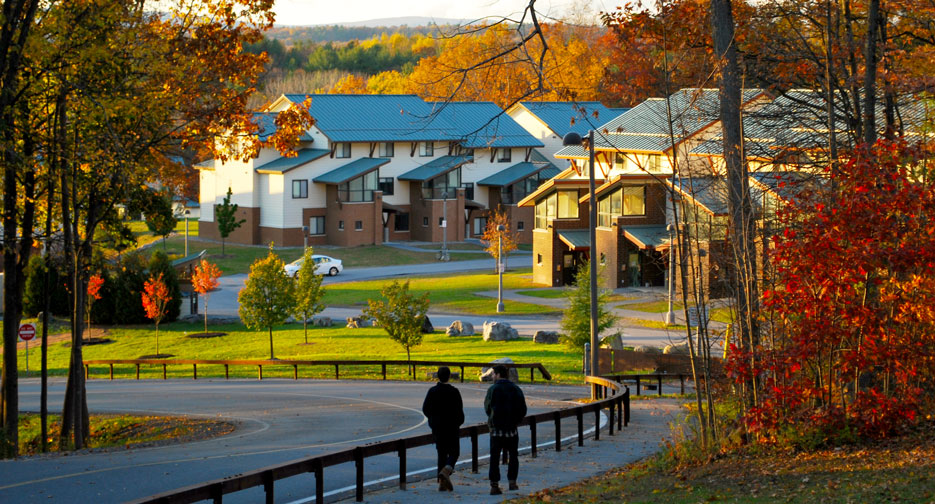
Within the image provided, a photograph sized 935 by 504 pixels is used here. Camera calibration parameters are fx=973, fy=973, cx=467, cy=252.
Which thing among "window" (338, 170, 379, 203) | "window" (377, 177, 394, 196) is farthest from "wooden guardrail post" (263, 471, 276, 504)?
"window" (377, 177, 394, 196)

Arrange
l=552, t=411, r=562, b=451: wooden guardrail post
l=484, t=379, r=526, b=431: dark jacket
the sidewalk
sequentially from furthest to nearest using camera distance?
l=552, t=411, r=562, b=451: wooden guardrail post, the sidewalk, l=484, t=379, r=526, b=431: dark jacket

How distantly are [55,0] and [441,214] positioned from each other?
2452 inches

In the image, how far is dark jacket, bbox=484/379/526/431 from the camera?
1143 centimetres

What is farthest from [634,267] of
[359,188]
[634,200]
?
[359,188]

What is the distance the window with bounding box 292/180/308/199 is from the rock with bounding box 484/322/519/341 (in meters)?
37.7

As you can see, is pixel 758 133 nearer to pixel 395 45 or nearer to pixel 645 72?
pixel 645 72

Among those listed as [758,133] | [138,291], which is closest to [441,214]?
[138,291]

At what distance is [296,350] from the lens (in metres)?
40.5

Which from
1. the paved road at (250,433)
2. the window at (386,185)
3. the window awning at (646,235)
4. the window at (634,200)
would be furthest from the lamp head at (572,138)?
the window at (386,185)

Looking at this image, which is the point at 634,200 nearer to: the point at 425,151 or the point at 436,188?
the point at 436,188

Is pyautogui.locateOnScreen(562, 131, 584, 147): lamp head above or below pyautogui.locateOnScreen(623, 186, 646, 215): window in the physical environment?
below

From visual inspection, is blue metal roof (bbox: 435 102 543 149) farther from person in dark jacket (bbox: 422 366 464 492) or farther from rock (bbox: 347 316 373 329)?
person in dark jacket (bbox: 422 366 464 492)

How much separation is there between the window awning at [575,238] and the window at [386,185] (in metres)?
23.4

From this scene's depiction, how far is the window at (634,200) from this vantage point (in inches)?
2223
